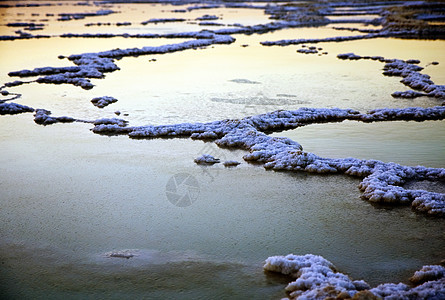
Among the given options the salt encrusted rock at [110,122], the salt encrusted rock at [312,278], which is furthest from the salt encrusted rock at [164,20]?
the salt encrusted rock at [312,278]

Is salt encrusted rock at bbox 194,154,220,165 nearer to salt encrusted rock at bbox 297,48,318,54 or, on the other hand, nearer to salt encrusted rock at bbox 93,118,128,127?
salt encrusted rock at bbox 93,118,128,127

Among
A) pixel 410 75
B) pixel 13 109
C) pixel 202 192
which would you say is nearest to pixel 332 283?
pixel 202 192

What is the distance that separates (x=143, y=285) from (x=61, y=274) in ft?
3.12

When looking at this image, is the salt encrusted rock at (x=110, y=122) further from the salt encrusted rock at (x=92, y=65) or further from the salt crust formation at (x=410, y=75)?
the salt crust formation at (x=410, y=75)

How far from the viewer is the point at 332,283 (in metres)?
4.52

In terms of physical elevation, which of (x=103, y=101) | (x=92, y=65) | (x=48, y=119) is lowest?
(x=48, y=119)

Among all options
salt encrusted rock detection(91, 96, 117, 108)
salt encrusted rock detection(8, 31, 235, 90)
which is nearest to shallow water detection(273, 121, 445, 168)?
salt encrusted rock detection(91, 96, 117, 108)

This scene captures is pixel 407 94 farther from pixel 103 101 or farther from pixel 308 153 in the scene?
pixel 103 101

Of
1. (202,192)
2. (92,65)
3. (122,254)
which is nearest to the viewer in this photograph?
(122,254)

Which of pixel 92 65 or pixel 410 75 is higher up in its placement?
pixel 92 65

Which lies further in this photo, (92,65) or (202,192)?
(92,65)

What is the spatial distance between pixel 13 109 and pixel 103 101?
219cm

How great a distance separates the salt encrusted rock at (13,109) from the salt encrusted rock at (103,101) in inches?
61.1

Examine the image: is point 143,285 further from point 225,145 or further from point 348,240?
point 225,145
